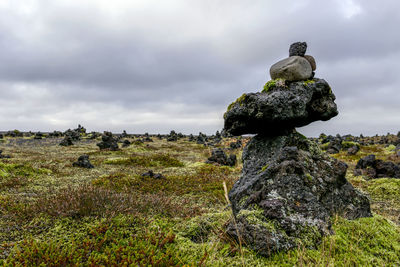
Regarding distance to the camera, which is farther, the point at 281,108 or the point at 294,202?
the point at 281,108

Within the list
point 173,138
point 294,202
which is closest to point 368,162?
point 294,202

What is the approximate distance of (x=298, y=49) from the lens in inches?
302

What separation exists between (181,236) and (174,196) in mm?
4580

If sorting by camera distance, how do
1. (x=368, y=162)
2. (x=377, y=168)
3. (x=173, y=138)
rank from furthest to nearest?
(x=173, y=138) → (x=368, y=162) → (x=377, y=168)

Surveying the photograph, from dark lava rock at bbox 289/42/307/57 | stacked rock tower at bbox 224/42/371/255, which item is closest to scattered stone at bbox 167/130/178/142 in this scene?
stacked rock tower at bbox 224/42/371/255

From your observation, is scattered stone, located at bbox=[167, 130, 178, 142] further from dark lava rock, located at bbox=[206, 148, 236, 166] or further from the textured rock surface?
the textured rock surface

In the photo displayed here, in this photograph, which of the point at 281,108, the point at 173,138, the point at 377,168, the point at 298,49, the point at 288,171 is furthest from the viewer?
the point at 173,138

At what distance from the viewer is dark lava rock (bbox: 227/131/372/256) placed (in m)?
4.36

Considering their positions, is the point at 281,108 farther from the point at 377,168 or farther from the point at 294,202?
the point at 377,168

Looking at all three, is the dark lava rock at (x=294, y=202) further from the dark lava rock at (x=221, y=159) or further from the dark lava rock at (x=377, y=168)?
the dark lava rock at (x=221, y=159)

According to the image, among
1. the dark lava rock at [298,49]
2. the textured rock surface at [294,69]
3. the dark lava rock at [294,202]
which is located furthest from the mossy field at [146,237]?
the dark lava rock at [298,49]

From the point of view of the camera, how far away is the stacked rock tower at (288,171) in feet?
14.8

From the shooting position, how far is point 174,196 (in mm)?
9836

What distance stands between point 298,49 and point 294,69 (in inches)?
44.0
